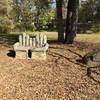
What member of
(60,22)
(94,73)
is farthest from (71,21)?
(94,73)

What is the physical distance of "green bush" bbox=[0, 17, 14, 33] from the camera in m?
26.0

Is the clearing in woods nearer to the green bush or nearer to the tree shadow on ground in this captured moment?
the tree shadow on ground

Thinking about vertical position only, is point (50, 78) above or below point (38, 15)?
below

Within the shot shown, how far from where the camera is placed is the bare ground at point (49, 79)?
6849 mm

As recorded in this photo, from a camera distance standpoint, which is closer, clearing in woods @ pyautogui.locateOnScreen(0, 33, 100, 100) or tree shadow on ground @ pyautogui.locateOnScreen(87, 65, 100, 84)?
clearing in woods @ pyautogui.locateOnScreen(0, 33, 100, 100)

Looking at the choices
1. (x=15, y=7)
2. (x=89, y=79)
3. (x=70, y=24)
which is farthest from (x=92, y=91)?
(x=15, y=7)

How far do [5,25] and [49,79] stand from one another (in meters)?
19.3

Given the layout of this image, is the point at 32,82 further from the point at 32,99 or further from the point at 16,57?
the point at 16,57

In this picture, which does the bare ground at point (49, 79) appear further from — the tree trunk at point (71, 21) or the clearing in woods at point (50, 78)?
the tree trunk at point (71, 21)

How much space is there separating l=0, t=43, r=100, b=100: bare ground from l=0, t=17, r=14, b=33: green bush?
15.5m

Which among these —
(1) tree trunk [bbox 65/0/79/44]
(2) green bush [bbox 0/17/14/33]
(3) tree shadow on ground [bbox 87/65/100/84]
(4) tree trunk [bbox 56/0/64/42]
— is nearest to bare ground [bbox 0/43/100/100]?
(3) tree shadow on ground [bbox 87/65/100/84]

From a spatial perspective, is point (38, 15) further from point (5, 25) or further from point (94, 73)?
point (94, 73)

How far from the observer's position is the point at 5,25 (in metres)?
26.7

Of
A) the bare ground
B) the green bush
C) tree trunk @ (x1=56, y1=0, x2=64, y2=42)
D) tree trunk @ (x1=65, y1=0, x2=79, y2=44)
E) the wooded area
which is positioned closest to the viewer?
the bare ground
